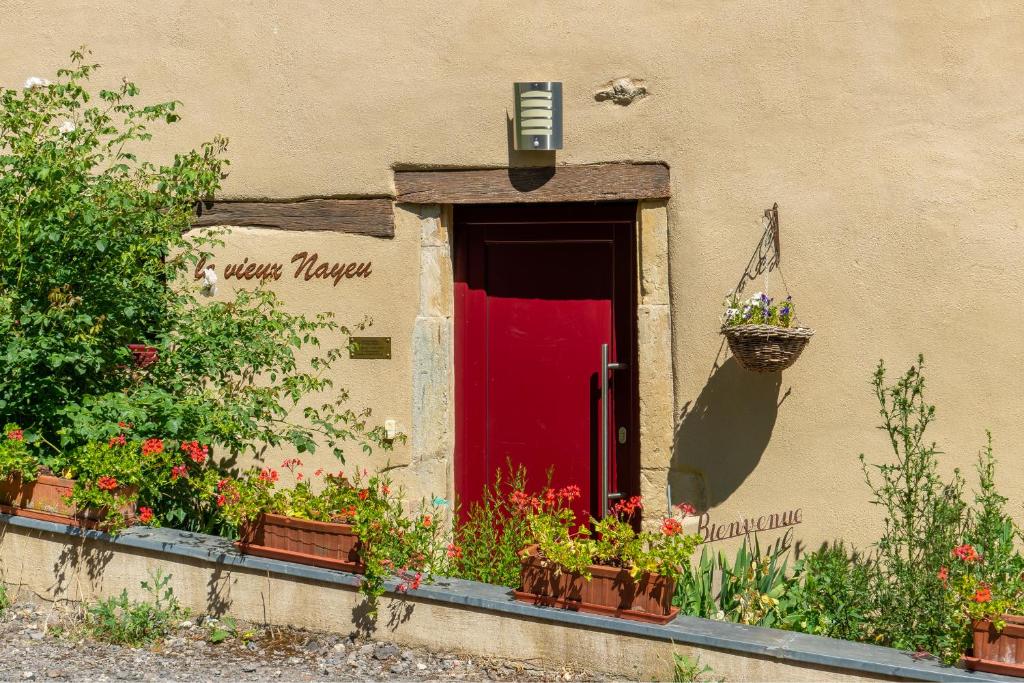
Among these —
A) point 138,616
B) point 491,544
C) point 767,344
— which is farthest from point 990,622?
point 138,616

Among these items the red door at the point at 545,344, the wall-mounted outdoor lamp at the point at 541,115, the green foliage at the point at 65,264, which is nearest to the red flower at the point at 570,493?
the red door at the point at 545,344

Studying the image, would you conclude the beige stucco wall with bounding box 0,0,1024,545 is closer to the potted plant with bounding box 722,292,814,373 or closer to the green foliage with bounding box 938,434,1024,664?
the potted plant with bounding box 722,292,814,373

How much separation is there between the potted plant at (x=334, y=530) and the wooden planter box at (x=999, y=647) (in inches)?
Answer: 77.3

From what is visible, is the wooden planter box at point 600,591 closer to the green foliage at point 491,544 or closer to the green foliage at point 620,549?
the green foliage at point 620,549

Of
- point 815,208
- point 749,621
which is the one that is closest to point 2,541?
point 749,621

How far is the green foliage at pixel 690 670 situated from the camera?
388 cm

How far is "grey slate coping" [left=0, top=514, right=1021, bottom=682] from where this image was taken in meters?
3.67

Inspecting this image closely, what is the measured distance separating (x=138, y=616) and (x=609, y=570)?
74.0 inches

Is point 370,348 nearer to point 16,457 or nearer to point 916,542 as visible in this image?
point 16,457

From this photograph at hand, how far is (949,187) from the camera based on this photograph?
15.9 feet

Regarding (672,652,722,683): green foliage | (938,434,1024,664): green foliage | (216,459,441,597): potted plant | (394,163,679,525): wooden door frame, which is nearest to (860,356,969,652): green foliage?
(938,434,1024,664): green foliage

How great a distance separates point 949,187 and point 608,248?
1566 mm

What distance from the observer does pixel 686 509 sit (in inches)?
204

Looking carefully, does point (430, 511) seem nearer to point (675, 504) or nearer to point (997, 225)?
point (675, 504)
